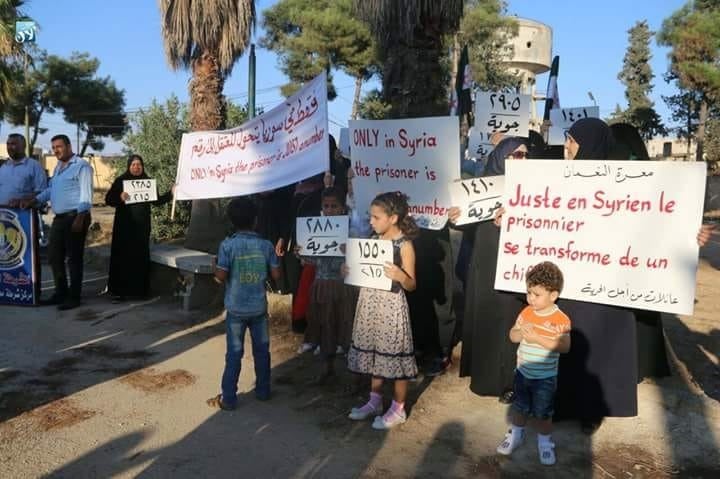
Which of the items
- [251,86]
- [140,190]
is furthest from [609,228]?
[251,86]

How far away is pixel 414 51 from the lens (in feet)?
25.4

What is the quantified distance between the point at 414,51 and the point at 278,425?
501cm

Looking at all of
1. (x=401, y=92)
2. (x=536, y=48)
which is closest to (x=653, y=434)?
(x=401, y=92)

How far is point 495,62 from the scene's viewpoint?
99.6 ft

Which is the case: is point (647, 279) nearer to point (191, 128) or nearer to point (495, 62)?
point (191, 128)

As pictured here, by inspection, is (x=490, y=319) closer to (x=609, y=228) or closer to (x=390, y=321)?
(x=390, y=321)

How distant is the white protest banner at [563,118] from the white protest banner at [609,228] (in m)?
4.83

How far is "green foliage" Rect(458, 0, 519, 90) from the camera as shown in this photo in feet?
96.3

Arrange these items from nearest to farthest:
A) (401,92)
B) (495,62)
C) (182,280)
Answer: (401,92) < (182,280) < (495,62)

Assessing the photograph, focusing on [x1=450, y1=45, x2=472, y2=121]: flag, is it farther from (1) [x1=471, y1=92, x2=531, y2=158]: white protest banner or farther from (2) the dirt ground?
(2) the dirt ground

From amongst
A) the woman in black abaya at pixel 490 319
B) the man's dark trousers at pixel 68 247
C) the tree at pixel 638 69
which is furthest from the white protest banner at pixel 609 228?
the tree at pixel 638 69

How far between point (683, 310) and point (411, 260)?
167 centimetres

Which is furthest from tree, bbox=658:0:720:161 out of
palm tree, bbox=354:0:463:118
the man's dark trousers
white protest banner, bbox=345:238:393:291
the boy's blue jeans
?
the boy's blue jeans

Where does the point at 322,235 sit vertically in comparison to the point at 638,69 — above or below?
below
